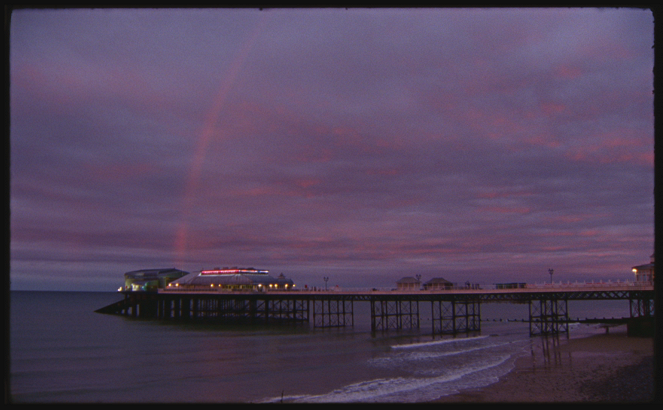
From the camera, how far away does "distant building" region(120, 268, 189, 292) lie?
11500 cm

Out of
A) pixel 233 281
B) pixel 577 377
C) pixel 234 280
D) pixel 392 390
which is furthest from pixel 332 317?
pixel 392 390

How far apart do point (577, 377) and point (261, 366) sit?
23.6 metres

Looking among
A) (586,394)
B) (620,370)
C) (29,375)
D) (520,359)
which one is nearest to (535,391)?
(586,394)

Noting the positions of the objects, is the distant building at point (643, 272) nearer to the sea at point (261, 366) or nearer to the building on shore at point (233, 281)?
the sea at point (261, 366)

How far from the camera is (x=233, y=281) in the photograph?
94.4m

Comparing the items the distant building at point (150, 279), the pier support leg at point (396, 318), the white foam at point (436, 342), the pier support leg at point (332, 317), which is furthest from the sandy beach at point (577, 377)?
the distant building at point (150, 279)

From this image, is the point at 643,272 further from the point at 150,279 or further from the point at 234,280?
the point at 150,279

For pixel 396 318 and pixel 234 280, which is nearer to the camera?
pixel 396 318

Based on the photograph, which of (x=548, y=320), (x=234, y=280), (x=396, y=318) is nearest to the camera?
(x=548, y=320)

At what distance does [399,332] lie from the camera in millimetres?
66500

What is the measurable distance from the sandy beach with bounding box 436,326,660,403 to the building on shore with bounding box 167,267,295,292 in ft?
182

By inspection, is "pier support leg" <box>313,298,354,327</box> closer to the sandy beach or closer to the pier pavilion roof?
the pier pavilion roof
